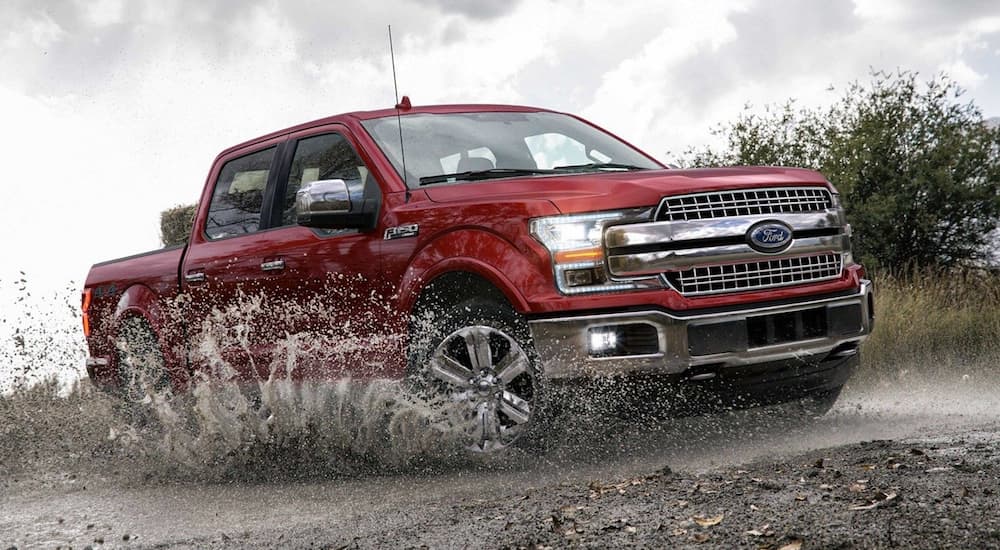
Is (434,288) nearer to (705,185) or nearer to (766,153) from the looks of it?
(705,185)

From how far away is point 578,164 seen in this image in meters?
6.66

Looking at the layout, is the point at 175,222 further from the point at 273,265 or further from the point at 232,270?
the point at 273,265

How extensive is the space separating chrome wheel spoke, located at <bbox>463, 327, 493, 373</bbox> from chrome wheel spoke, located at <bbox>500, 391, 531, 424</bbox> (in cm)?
17

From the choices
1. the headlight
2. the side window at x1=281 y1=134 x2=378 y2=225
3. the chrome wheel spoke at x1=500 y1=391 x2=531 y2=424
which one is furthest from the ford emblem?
the side window at x1=281 y1=134 x2=378 y2=225

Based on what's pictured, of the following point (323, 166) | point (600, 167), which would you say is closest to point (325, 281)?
point (323, 166)

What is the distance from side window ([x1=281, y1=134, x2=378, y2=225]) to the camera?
645cm

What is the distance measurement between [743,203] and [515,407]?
1.52 meters

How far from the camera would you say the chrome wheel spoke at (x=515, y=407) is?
5473 millimetres

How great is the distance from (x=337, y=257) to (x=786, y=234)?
243cm

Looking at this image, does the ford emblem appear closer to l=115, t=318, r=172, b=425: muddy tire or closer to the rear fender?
the rear fender

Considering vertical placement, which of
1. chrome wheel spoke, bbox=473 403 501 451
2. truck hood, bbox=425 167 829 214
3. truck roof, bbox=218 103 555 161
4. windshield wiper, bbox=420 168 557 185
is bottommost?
chrome wheel spoke, bbox=473 403 501 451

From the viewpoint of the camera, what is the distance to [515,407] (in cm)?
549

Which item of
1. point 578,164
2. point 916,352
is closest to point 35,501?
point 578,164

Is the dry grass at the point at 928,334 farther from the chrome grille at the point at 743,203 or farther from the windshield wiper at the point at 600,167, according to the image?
the chrome grille at the point at 743,203
